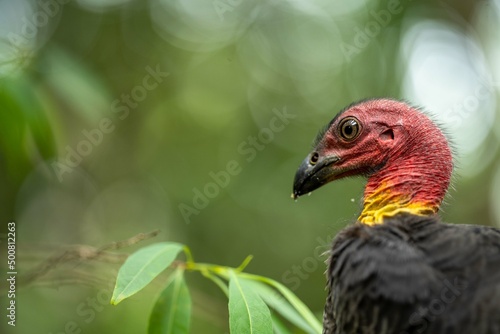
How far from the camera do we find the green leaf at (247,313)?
9.35 ft

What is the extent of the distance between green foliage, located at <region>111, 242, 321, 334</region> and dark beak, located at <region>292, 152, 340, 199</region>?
67 centimetres

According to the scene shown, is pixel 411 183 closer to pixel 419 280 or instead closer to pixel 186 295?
pixel 419 280

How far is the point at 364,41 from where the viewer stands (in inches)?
430

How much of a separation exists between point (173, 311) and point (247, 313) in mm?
617

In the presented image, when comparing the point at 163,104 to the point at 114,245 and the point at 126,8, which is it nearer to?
the point at 126,8

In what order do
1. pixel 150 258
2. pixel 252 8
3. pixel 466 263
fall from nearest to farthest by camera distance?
1. pixel 466 263
2. pixel 150 258
3. pixel 252 8

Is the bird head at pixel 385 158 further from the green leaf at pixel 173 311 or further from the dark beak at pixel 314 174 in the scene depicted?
the green leaf at pixel 173 311

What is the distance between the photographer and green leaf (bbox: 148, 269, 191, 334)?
3.31 meters

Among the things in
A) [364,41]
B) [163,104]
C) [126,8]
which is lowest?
[163,104]

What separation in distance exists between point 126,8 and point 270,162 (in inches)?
186

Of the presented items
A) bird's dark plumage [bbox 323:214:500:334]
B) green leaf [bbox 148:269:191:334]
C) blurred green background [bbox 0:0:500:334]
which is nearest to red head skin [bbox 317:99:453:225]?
bird's dark plumage [bbox 323:214:500:334]

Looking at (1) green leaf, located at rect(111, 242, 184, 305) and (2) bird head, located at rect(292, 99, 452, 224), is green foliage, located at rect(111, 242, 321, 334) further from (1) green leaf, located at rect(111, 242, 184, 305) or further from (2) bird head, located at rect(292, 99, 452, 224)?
(2) bird head, located at rect(292, 99, 452, 224)

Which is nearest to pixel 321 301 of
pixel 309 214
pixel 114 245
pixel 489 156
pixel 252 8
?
pixel 309 214

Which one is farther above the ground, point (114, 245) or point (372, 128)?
point (372, 128)
